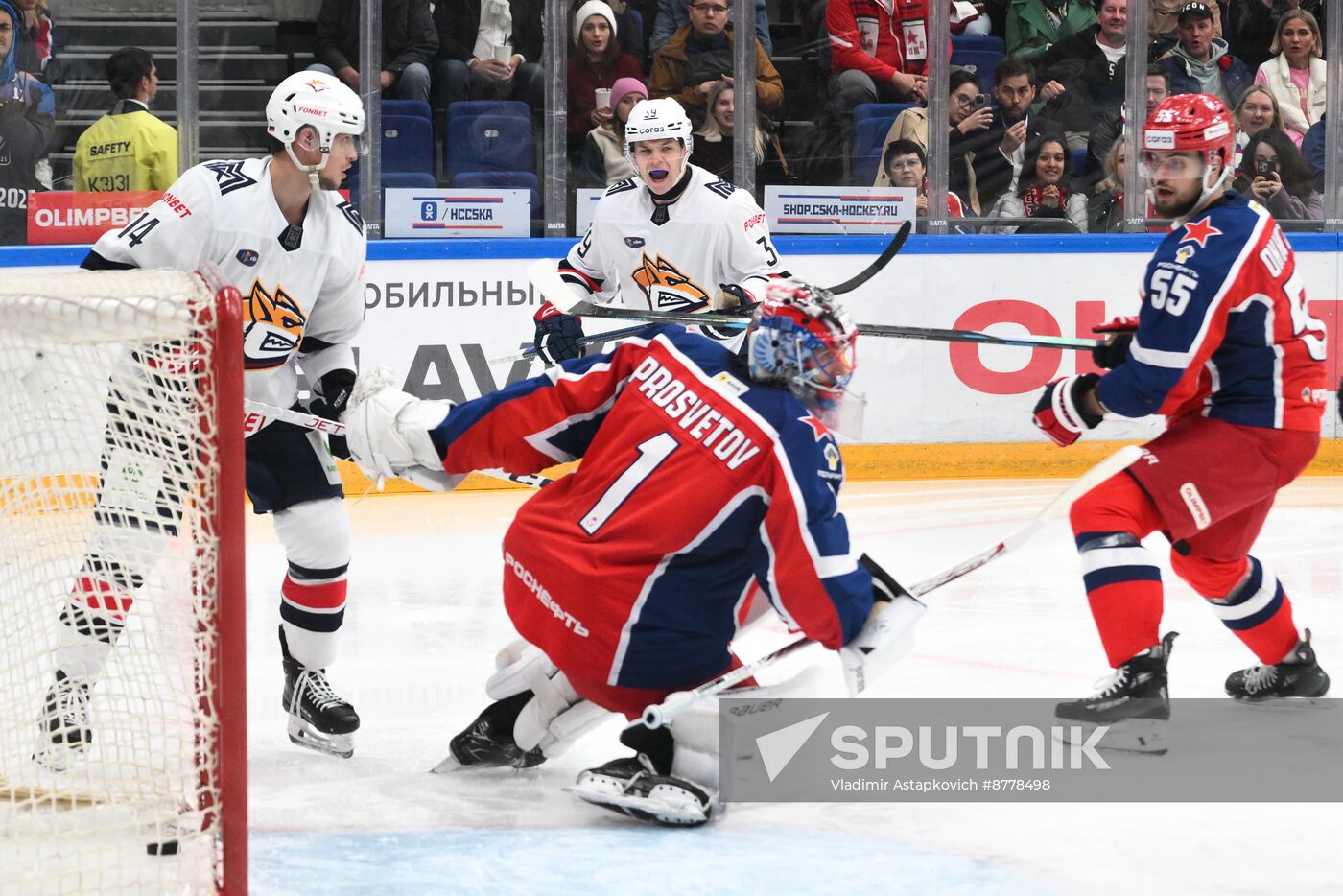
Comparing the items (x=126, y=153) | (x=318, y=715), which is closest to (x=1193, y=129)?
(x=318, y=715)

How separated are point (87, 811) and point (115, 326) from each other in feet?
2.49

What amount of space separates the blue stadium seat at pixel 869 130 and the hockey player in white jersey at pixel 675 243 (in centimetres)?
192

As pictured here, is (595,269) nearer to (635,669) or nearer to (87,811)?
(635,669)

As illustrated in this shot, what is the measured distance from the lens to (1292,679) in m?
3.37

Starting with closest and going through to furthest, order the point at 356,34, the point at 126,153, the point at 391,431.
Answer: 1. the point at 391,431
2. the point at 126,153
3. the point at 356,34

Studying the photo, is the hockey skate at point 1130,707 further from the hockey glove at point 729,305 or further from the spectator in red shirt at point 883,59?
the spectator in red shirt at point 883,59

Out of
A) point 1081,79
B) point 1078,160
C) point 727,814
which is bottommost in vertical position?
point 727,814

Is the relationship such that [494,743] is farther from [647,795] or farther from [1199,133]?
[1199,133]

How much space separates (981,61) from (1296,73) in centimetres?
126

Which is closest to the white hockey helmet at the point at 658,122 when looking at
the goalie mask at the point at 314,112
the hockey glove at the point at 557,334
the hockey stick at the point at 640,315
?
the hockey stick at the point at 640,315

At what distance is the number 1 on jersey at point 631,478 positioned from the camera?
8.45ft

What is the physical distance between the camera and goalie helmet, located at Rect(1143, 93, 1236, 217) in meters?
3.13

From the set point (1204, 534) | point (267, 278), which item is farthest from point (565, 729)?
point (1204, 534)

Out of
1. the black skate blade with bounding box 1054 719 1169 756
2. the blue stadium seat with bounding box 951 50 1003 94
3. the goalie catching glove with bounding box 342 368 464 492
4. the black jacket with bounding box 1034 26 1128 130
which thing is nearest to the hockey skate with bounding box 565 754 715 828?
the goalie catching glove with bounding box 342 368 464 492
